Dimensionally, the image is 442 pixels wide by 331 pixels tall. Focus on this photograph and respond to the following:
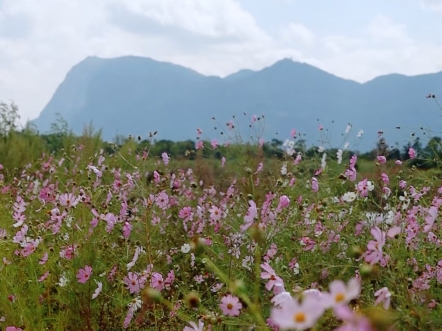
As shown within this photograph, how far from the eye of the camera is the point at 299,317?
0.76 meters

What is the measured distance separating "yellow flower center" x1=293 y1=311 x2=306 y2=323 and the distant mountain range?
129456 mm

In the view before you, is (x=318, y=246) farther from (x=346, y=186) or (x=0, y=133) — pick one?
(x=0, y=133)

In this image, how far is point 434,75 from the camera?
14088 cm

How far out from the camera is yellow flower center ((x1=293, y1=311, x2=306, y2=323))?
0.75 m

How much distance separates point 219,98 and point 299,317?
479 ft

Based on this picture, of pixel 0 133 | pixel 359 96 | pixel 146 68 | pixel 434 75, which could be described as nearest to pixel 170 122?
pixel 146 68

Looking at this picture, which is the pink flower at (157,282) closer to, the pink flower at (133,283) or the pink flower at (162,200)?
the pink flower at (133,283)

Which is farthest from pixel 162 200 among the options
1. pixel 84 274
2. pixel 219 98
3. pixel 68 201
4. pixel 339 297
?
pixel 219 98

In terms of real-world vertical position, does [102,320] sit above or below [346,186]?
below

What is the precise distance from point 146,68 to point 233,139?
558 feet

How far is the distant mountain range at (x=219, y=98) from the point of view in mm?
138500

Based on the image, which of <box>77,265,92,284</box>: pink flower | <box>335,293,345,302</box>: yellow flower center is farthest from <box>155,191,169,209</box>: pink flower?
<box>335,293,345,302</box>: yellow flower center

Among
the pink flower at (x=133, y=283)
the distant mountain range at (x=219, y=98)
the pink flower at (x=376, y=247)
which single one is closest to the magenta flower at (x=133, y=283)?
the pink flower at (x=133, y=283)

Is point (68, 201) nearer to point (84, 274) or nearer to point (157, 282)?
point (84, 274)
